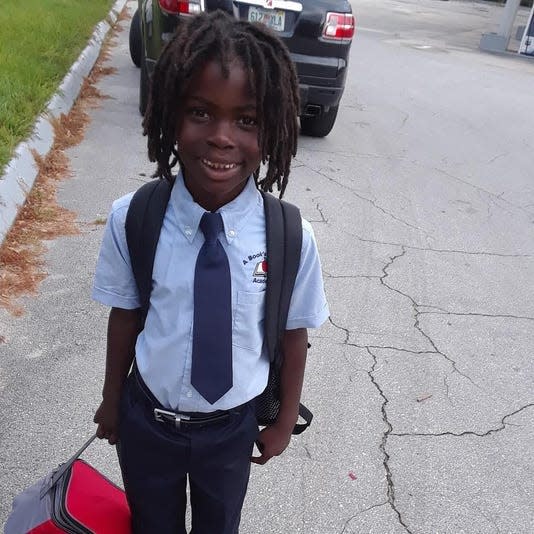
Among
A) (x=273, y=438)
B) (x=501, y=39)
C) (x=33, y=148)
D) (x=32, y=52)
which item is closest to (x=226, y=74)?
(x=273, y=438)

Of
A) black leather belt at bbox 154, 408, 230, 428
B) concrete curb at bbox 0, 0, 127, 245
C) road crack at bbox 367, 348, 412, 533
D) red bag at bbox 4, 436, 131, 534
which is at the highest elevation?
black leather belt at bbox 154, 408, 230, 428

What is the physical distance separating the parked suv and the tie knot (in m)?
4.54

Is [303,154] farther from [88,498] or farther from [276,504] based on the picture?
[88,498]

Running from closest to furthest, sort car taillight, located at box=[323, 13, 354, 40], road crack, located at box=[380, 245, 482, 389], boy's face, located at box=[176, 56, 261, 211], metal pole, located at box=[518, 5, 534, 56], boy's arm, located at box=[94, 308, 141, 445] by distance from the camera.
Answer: boy's face, located at box=[176, 56, 261, 211], boy's arm, located at box=[94, 308, 141, 445], road crack, located at box=[380, 245, 482, 389], car taillight, located at box=[323, 13, 354, 40], metal pole, located at box=[518, 5, 534, 56]

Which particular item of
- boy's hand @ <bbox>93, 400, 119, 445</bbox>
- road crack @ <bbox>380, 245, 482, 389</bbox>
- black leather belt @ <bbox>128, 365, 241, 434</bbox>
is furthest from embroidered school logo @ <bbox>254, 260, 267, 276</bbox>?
road crack @ <bbox>380, 245, 482, 389</bbox>

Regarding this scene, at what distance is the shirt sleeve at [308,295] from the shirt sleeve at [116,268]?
37 cm

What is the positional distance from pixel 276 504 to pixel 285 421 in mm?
901

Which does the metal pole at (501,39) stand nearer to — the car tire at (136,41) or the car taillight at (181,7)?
the car tire at (136,41)

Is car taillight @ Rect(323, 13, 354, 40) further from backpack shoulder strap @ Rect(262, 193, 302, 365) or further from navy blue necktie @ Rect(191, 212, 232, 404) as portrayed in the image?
navy blue necktie @ Rect(191, 212, 232, 404)

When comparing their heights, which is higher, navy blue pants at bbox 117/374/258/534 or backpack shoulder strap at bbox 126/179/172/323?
backpack shoulder strap at bbox 126/179/172/323

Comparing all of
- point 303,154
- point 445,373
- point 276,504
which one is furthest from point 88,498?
point 303,154

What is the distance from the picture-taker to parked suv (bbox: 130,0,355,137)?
580 centimetres

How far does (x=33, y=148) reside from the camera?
5121 millimetres

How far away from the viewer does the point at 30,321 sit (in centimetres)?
336
